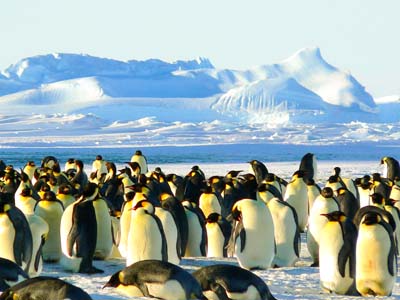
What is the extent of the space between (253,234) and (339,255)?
1.11 metres

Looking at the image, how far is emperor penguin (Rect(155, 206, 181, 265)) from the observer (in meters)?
7.09

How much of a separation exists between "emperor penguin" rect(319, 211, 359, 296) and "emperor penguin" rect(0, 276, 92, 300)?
8.58 ft

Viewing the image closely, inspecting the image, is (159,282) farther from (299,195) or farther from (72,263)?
(299,195)

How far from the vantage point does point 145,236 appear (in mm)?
6723

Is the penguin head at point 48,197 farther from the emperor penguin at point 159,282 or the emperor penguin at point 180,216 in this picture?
the emperor penguin at point 159,282

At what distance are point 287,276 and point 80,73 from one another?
12690cm

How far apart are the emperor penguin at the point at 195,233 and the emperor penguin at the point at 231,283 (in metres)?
2.66

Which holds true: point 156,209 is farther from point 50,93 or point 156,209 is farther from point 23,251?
point 50,93

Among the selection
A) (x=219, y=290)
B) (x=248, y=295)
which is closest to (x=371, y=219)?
(x=248, y=295)

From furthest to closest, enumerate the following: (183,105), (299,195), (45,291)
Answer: (183,105)
(299,195)
(45,291)

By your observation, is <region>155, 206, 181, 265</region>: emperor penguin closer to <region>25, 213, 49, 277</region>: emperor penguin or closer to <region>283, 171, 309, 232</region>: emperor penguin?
<region>25, 213, 49, 277</region>: emperor penguin

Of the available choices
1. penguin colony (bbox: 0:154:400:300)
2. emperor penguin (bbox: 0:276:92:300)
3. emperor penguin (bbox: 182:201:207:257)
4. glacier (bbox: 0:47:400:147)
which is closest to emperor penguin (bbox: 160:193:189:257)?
penguin colony (bbox: 0:154:400:300)

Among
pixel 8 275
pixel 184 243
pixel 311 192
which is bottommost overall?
pixel 184 243

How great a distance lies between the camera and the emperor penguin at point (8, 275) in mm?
5238
